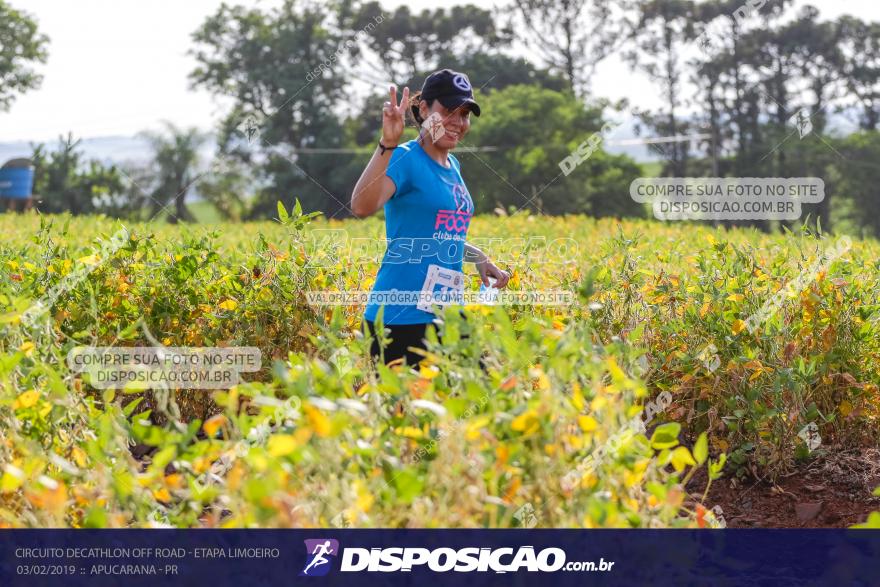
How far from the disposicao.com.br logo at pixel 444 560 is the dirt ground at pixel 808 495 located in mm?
1512

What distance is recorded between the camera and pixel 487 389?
2.16 m

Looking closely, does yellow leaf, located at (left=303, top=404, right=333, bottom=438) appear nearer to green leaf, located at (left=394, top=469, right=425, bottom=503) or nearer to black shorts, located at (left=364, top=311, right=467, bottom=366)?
green leaf, located at (left=394, top=469, right=425, bottom=503)

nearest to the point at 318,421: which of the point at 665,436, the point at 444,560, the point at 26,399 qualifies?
the point at 444,560

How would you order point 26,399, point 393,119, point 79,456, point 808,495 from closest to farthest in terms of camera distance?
point 26,399 < point 79,456 < point 393,119 < point 808,495

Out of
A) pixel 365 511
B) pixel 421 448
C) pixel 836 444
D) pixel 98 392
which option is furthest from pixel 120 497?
pixel 836 444

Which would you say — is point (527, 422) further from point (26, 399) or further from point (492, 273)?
point (492, 273)

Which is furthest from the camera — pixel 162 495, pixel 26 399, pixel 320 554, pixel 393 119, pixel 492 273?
pixel 492 273

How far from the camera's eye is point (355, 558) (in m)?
2.06

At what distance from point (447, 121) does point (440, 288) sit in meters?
0.63

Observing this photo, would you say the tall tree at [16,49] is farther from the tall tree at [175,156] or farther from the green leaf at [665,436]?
the green leaf at [665,436]

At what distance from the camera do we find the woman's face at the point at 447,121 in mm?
3482

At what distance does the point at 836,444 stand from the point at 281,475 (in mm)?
2958

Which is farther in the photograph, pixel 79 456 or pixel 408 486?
pixel 79 456

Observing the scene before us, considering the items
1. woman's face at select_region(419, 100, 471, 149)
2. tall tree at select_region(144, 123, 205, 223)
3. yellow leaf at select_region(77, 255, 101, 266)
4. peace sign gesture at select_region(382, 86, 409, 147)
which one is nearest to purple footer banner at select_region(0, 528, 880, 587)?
peace sign gesture at select_region(382, 86, 409, 147)
